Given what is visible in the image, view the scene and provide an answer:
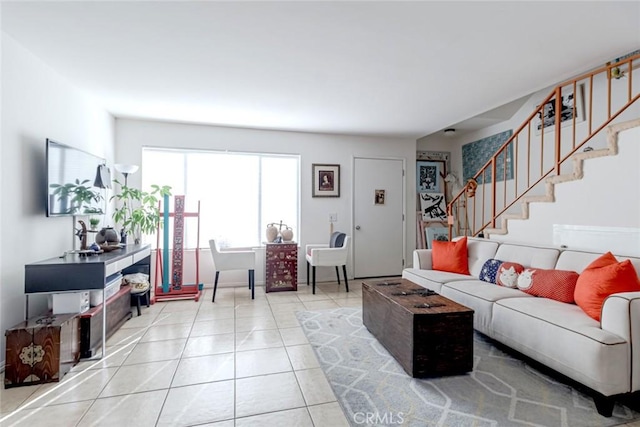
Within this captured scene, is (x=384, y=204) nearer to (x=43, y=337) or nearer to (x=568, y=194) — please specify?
(x=568, y=194)

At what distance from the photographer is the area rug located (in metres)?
1.67

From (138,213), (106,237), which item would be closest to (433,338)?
(106,237)

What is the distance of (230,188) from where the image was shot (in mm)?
4656

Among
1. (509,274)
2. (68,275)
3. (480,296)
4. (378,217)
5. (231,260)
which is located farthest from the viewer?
(378,217)

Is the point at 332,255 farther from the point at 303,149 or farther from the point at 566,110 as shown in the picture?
the point at 566,110

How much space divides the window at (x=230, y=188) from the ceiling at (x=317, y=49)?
1025 millimetres

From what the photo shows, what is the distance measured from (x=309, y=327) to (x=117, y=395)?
1.60 meters

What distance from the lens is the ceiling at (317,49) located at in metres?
1.91

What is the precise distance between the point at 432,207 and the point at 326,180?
227 cm

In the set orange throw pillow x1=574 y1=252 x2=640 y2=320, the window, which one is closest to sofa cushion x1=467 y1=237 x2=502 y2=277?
orange throw pillow x1=574 y1=252 x2=640 y2=320

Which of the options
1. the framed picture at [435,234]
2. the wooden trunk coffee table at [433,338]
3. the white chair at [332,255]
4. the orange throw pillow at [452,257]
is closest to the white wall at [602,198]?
the orange throw pillow at [452,257]

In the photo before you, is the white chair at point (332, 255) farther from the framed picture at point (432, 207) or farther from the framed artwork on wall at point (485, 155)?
the framed artwork on wall at point (485, 155)

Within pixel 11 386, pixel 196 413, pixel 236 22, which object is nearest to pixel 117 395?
pixel 196 413

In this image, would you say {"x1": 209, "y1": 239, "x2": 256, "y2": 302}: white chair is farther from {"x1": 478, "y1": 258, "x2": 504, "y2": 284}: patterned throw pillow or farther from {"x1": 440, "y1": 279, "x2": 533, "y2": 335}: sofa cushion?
{"x1": 478, "y1": 258, "x2": 504, "y2": 284}: patterned throw pillow
